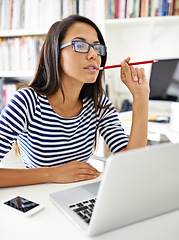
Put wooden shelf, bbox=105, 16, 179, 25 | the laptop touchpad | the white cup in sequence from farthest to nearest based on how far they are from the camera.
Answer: wooden shelf, bbox=105, 16, 179, 25
the white cup
the laptop touchpad

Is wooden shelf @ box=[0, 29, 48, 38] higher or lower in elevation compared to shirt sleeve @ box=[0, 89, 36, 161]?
higher

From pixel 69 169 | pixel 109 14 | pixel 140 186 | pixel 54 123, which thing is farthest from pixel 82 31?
pixel 109 14

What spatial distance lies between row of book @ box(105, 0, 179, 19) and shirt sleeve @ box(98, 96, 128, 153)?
1.04m

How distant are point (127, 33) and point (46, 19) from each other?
0.71m

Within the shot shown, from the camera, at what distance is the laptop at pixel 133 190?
50cm

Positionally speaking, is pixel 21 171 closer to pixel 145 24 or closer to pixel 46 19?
pixel 46 19

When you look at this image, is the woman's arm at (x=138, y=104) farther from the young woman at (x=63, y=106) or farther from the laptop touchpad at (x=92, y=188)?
the laptop touchpad at (x=92, y=188)

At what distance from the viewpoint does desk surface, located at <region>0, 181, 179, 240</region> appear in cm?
58

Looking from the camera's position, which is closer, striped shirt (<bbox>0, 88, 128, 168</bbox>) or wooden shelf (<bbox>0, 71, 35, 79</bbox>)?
striped shirt (<bbox>0, 88, 128, 168</bbox>)

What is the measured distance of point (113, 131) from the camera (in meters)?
1.26

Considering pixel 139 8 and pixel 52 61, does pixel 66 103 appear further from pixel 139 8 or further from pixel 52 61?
pixel 139 8

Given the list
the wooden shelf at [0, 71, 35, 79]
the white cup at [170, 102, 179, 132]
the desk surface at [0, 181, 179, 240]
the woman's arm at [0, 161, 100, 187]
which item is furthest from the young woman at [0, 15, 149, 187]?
the wooden shelf at [0, 71, 35, 79]

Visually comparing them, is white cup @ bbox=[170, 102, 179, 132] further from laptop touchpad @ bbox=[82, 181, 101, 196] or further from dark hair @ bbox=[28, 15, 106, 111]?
laptop touchpad @ bbox=[82, 181, 101, 196]

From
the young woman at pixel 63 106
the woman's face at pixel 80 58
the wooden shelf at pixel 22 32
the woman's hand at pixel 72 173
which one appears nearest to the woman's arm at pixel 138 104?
the young woman at pixel 63 106
